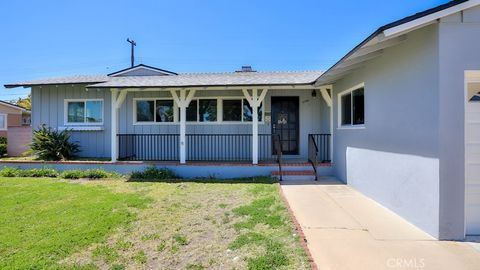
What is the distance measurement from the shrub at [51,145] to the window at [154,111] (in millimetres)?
2698

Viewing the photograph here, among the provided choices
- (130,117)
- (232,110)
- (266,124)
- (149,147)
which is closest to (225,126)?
(232,110)

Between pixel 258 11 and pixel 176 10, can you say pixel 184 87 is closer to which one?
pixel 176 10

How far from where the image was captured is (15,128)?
13.5 metres

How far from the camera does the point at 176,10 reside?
12359 millimetres

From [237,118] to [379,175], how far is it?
19.0ft

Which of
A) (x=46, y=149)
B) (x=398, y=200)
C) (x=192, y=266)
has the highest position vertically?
(x=46, y=149)

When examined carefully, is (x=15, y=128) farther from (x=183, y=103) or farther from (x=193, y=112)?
(x=183, y=103)

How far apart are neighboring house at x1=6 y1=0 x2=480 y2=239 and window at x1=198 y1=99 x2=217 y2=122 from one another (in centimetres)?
4

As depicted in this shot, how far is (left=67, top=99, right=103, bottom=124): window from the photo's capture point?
37.2 feet

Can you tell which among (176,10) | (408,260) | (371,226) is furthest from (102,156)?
(408,260)

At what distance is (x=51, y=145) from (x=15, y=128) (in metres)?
5.02

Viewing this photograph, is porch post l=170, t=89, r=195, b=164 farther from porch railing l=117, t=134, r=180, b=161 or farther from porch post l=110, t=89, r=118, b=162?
porch post l=110, t=89, r=118, b=162

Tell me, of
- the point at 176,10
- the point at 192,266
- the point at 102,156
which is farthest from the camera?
the point at 176,10

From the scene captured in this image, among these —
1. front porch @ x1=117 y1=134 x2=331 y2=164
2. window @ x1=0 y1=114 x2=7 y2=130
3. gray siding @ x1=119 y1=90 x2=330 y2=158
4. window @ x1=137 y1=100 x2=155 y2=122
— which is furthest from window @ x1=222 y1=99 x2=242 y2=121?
window @ x1=0 y1=114 x2=7 y2=130
